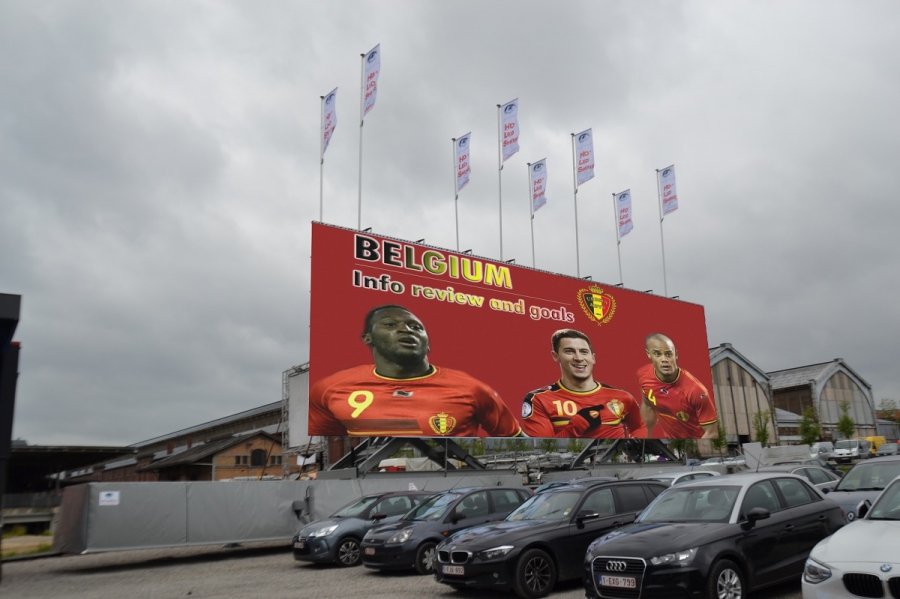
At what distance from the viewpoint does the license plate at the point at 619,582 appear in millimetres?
7911

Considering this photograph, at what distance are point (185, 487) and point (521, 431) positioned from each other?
45.9ft

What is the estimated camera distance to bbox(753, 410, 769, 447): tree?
163ft

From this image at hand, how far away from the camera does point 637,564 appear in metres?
7.94

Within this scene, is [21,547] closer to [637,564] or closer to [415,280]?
[415,280]

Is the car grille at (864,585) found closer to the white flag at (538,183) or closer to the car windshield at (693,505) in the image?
the car windshield at (693,505)

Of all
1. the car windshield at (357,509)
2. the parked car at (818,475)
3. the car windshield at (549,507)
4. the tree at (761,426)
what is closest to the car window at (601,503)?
the car windshield at (549,507)

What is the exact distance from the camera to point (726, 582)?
791 centimetres

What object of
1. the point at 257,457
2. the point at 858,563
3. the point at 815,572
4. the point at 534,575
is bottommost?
the point at 534,575

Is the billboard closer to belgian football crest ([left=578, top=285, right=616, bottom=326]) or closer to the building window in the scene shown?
belgian football crest ([left=578, top=285, right=616, bottom=326])

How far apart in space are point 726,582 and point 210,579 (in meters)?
9.83

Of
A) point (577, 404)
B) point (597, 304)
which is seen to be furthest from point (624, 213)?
point (577, 404)

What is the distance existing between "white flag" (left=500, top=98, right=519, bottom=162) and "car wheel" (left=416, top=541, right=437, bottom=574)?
942 inches

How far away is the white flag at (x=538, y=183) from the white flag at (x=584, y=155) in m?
1.86

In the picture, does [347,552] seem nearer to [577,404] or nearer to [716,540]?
[716,540]
